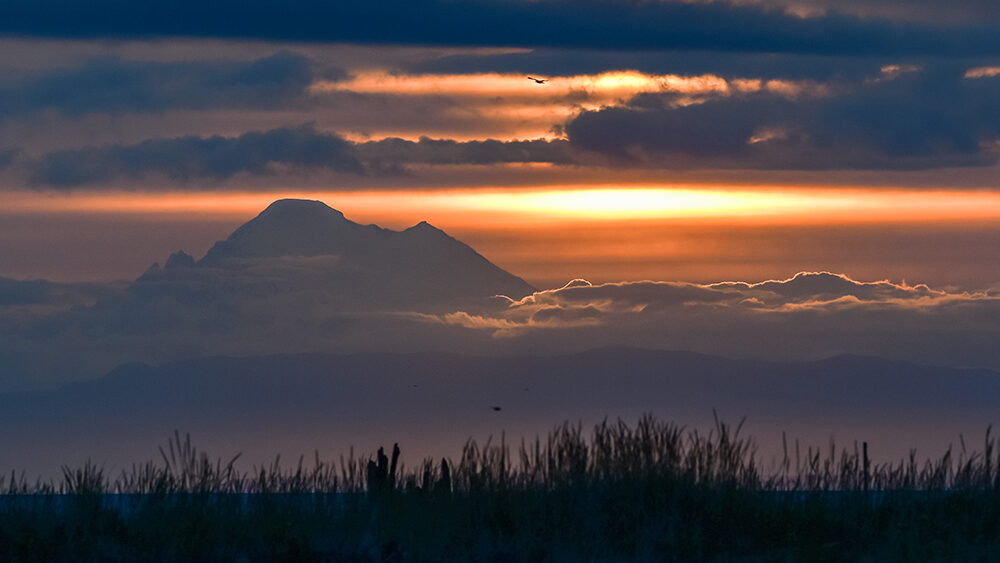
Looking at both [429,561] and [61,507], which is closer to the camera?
[429,561]

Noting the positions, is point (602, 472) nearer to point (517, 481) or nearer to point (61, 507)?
point (517, 481)

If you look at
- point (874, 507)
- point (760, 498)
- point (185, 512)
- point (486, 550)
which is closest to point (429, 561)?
point (486, 550)

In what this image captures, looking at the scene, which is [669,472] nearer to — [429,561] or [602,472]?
[602,472]

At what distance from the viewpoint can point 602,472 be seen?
87.5ft

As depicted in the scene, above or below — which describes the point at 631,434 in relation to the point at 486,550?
above

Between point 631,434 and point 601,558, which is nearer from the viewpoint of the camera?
point 601,558

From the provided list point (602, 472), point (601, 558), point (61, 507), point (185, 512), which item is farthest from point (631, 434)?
point (61, 507)

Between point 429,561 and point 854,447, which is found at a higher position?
point 854,447

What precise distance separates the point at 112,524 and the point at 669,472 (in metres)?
10.3

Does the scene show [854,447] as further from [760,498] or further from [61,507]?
[61,507]

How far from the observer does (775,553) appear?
2483 centimetres

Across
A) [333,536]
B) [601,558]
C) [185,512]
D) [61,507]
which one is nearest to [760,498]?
[601,558]

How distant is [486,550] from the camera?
81.7 ft

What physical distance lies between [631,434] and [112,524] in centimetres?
983
